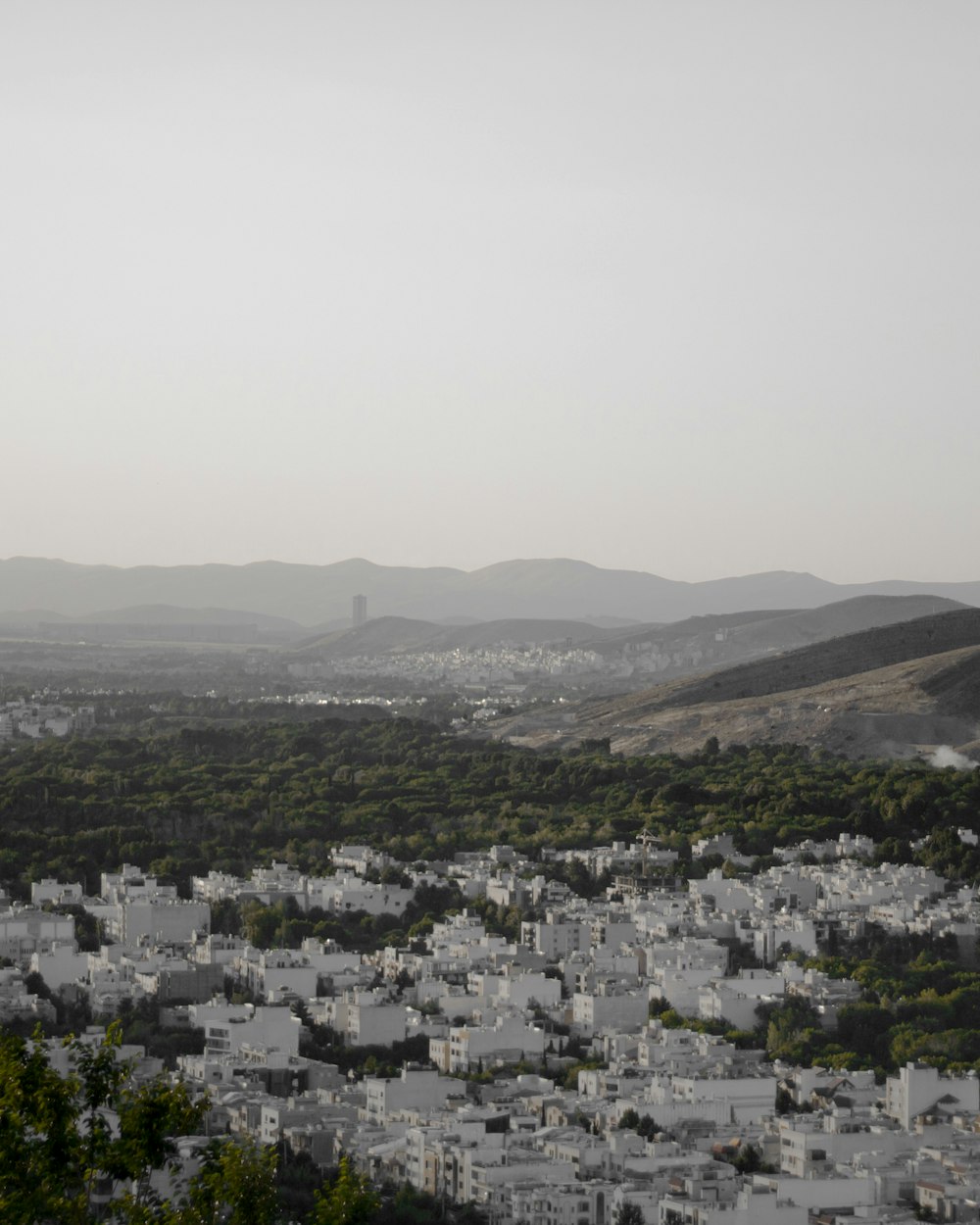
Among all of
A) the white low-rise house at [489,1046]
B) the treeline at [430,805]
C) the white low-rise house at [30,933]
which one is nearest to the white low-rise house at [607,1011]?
the white low-rise house at [489,1046]

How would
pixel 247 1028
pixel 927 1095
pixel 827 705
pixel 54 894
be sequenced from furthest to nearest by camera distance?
1. pixel 827 705
2. pixel 54 894
3. pixel 247 1028
4. pixel 927 1095

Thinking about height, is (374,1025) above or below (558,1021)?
above

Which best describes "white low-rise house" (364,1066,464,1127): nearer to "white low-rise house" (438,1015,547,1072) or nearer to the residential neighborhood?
the residential neighborhood

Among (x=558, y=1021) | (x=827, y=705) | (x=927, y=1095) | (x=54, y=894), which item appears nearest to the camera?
(x=927, y=1095)

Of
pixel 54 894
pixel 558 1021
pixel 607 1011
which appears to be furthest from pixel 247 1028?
pixel 54 894

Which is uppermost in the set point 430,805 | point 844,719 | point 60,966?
point 844,719

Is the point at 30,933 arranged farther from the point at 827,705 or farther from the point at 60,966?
the point at 827,705

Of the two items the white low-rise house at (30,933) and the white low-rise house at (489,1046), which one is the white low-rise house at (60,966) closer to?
the white low-rise house at (30,933)

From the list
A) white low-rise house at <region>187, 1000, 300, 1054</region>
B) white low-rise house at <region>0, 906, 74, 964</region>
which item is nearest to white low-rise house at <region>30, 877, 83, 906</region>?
white low-rise house at <region>0, 906, 74, 964</region>

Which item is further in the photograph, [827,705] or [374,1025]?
[827,705]

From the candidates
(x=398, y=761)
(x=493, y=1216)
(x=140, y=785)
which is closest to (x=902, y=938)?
(x=493, y=1216)
